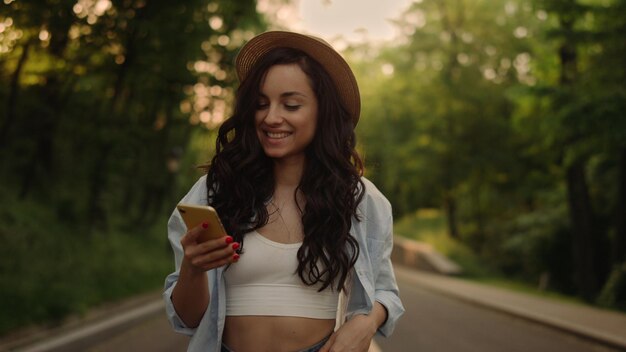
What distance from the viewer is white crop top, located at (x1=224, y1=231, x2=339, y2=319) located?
84.0 inches

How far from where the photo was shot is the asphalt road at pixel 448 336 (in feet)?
30.5

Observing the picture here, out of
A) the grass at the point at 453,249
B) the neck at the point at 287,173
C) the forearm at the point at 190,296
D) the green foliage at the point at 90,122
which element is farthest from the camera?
the grass at the point at 453,249

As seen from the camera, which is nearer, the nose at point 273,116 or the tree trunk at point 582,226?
the nose at point 273,116

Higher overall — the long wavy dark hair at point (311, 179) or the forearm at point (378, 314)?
the long wavy dark hair at point (311, 179)

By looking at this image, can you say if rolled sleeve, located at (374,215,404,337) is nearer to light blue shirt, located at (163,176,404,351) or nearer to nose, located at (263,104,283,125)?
light blue shirt, located at (163,176,404,351)

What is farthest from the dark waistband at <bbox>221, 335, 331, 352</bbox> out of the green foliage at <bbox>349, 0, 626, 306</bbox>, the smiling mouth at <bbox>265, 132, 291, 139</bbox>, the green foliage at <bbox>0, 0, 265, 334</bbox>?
the green foliage at <bbox>349, 0, 626, 306</bbox>

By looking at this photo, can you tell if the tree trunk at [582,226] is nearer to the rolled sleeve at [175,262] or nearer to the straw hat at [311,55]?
the straw hat at [311,55]

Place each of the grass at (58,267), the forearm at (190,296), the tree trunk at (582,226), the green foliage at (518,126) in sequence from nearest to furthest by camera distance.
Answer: the forearm at (190,296)
the grass at (58,267)
the green foliage at (518,126)
the tree trunk at (582,226)

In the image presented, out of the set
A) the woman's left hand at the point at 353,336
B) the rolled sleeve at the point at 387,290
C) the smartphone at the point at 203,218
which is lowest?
the woman's left hand at the point at 353,336

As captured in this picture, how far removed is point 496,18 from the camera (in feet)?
79.4

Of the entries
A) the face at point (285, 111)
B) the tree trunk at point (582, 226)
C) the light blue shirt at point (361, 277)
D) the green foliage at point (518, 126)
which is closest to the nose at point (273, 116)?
the face at point (285, 111)

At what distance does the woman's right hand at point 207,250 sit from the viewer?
183 centimetres

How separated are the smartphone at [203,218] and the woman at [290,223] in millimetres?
183

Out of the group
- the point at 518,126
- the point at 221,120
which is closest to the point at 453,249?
the point at 518,126
